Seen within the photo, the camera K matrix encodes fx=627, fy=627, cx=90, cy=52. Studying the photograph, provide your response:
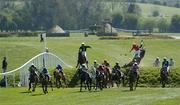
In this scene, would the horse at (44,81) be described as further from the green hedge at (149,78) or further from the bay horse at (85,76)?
the green hedge at (149,78)

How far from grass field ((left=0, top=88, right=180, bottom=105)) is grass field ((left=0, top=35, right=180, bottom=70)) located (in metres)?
21.8

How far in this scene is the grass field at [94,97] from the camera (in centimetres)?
3462

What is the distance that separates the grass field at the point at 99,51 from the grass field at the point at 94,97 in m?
21.8

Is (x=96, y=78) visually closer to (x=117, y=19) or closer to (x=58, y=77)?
(x=58, y=77)

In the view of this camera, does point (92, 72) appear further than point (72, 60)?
No

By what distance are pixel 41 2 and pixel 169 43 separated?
338 feet

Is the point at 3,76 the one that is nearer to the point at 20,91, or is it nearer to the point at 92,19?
the point at 20,91

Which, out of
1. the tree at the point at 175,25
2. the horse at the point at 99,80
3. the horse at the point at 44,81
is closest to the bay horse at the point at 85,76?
the horse at the point at 99,80

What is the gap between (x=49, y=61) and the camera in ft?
190

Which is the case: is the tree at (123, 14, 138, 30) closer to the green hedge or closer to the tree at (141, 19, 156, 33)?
the tree at (141, 19, 156, 33)

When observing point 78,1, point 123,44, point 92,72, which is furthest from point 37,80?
point 78,1

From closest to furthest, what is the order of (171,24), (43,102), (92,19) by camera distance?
1. (43,102)
2. (171,24)
3. (92,19)

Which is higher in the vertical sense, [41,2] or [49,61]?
[41,2]

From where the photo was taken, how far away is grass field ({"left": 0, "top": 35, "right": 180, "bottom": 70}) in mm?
68500
